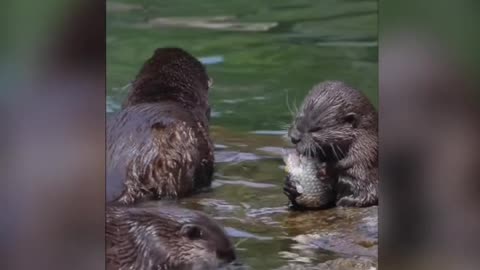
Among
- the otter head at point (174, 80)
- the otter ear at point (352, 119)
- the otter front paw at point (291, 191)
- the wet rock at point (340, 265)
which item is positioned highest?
the otter head at point (174, 80)

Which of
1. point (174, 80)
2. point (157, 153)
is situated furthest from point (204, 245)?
point (174, 80)

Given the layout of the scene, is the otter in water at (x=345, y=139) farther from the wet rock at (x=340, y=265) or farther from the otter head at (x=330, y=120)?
the wet rock at (x=340, y=265)

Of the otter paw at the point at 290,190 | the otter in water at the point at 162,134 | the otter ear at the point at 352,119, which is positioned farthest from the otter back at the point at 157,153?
the otter ear at the point at 352,119

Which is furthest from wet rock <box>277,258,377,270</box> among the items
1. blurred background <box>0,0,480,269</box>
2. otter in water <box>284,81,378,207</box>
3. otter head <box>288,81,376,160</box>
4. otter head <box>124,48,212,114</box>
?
otter head <box>124,48,212,114</box>

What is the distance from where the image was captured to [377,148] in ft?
4.76

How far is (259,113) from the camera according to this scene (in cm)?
144

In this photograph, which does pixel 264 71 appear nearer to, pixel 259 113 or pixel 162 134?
pixel 259 113

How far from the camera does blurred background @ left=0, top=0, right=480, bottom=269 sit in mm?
1393

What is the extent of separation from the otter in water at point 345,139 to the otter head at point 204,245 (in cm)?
19

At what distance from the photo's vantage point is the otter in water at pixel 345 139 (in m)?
1.45

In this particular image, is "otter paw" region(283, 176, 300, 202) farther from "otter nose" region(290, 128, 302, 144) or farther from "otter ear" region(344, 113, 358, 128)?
"otter ear" region(344, 113, 358, 128)
